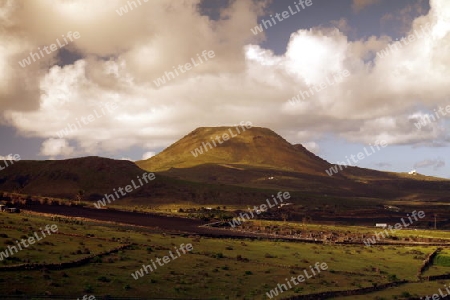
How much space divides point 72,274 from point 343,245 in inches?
2801

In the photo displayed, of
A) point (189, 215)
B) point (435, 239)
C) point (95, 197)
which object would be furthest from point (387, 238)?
point (95, 197)

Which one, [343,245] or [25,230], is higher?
[25,230]

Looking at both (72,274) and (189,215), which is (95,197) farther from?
(72,274)

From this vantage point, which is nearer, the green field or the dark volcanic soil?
the green field

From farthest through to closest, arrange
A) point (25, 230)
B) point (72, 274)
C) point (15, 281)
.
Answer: point (25, 230) → point (72, 274) → point (15, 281)

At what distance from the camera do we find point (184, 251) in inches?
2584

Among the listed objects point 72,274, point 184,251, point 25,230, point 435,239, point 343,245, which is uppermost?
point 25,230

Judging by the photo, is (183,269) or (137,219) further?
(137,219)

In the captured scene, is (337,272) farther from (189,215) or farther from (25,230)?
(189,215)

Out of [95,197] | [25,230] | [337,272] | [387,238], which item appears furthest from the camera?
[95,197]

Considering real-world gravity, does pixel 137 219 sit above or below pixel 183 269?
above

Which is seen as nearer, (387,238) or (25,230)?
(25,230)

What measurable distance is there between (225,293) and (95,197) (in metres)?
161

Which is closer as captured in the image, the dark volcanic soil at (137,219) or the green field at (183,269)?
A: the green field at (183,269)
